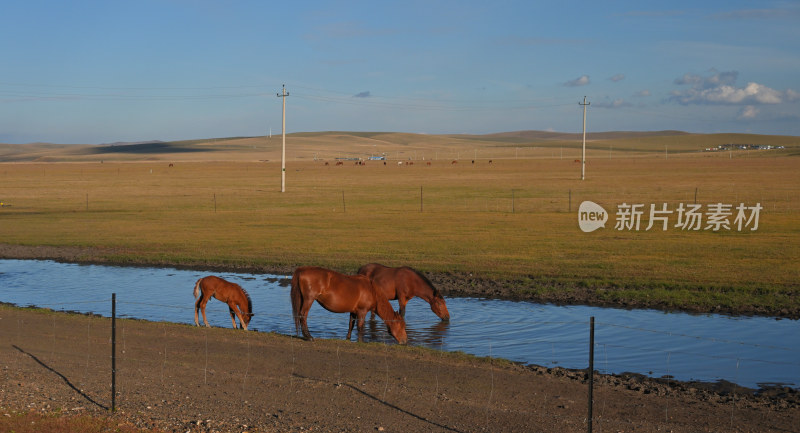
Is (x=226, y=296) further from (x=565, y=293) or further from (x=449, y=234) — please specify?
(x=449, y=234)

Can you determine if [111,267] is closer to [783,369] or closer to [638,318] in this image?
[638,318]

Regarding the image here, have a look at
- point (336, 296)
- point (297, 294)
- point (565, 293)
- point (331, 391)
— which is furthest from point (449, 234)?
point (331, 391)

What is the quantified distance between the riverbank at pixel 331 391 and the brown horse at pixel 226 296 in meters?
1.69

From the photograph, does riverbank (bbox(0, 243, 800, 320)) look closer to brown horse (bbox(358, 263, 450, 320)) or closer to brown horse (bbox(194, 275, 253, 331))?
brown horse (bbox(358, 263, 450, 320))

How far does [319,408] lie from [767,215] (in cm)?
3732

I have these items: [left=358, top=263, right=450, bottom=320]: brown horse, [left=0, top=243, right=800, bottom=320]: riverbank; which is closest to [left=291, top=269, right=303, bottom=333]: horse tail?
[left=358, top=263, right=450, bottom=320]: brown horse

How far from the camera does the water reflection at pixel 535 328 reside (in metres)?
14.2

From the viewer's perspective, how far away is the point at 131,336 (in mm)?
14914

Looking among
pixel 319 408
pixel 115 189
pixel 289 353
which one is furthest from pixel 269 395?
pixel 115 189

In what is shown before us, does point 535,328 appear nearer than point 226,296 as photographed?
No

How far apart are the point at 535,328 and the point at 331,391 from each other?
736 centimetres

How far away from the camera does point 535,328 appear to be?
56.9ft

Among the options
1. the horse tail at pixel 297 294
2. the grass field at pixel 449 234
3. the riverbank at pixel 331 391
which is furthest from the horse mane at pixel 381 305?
the grass field at pixel 449 234

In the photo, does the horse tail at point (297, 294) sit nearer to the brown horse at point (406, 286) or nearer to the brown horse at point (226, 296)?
the brown horse at point (226, 296)
